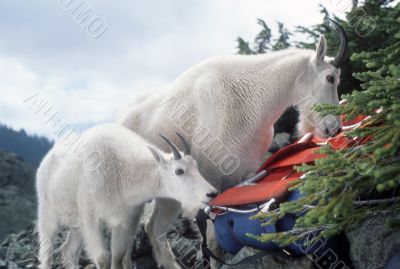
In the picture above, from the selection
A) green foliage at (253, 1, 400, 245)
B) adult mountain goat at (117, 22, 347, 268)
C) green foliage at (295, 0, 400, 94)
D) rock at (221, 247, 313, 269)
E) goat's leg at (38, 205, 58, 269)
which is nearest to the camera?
green foliage at (253, 1, 400, 245)

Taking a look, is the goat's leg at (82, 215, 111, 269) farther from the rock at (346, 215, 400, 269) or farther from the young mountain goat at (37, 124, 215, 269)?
the rock at (346, 215, 400, 269)

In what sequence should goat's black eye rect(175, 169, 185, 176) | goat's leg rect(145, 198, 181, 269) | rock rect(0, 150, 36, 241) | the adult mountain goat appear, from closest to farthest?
goat's black eye rect(175, 169, 185, 176)
the adult mountain goat
goat's leg rect(145, 198, 181, 269)
rock rect(0, 150, 36, 241)

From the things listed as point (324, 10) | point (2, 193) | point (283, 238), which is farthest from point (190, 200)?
point (2, 193)

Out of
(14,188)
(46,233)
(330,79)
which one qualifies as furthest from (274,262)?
(14,188)

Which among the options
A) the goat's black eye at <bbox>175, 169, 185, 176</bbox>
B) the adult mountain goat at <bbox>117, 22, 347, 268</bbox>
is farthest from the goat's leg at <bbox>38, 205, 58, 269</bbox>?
the goat's black eye at <bbox>175, 169, 185, 176</bbox>

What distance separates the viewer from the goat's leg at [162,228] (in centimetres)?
613

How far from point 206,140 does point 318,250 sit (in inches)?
90.0

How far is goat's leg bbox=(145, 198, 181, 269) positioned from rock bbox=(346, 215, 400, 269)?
3147 mm

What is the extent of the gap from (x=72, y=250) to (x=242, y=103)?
3.54 m

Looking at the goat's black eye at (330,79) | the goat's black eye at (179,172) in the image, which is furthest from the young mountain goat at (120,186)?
the goat's black eye at (330,79)

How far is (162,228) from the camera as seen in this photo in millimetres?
6273

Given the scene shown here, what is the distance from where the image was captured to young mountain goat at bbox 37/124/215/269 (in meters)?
5.40

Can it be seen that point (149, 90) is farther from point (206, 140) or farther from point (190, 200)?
point (190, 200)

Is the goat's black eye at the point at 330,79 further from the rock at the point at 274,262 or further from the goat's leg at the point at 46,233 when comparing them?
the goat's leg at the point at 46,233
